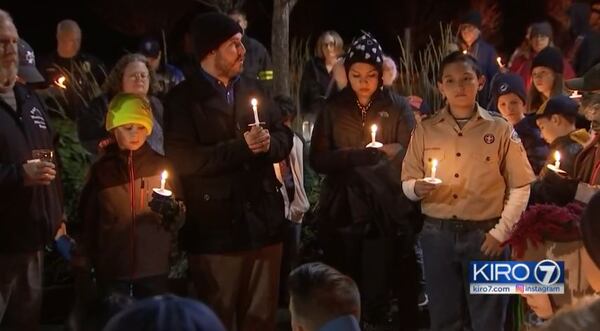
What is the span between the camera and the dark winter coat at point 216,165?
550 cm

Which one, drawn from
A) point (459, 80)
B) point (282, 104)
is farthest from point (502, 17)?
point (459, 80)

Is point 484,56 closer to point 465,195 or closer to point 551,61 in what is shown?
point 551,61

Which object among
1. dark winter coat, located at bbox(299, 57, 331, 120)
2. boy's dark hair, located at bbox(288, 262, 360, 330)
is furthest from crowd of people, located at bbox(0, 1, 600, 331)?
dark winter coat, located at bbox(299, 57, 331, 120)

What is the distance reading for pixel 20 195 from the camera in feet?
18.4

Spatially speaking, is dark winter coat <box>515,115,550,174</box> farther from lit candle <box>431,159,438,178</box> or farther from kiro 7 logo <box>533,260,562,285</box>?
kiro 7 logo <box>533,260,562,285</box>

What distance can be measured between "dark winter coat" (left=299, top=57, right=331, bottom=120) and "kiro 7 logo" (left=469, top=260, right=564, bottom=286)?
17.3 feet

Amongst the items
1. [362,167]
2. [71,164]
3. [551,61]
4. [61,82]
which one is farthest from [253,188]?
[61,82]

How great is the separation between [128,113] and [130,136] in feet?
0.49

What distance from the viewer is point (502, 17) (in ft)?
71.6

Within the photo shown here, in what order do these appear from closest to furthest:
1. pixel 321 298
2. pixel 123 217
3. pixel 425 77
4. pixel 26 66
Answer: pixel 321 298 → pixel 123 217 → pixel 26 66 → pixel 425 77

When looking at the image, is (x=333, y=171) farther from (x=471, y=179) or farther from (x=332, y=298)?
(x=332, y=298)

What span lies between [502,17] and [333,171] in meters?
16.2

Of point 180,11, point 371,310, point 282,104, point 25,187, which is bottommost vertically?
point 371,310

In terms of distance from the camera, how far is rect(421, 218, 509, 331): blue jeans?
577 centimetres
